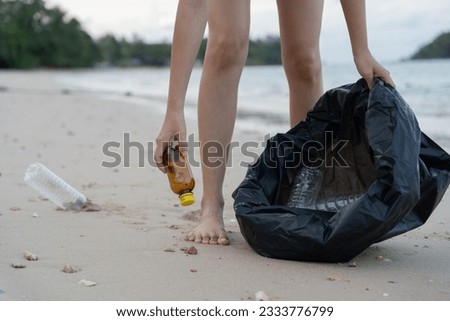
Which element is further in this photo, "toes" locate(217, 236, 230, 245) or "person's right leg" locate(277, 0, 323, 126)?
"person's right leg" locate(277, 0, 323, 126)

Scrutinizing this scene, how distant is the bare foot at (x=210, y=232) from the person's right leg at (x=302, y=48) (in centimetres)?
65

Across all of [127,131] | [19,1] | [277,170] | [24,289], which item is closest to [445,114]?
[127,131]

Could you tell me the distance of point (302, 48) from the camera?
274cm

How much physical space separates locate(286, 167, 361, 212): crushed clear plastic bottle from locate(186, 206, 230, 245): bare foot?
292 mm

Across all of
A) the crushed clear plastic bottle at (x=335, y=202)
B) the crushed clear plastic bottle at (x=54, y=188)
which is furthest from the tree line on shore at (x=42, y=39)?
the crushed clear plastic bottle at (x=335, y=202)

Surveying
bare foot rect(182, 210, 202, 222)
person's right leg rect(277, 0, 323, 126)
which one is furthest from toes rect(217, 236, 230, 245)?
person's right leg rect(277, 0, 323, 126)

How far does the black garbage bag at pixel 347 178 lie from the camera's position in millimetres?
2027

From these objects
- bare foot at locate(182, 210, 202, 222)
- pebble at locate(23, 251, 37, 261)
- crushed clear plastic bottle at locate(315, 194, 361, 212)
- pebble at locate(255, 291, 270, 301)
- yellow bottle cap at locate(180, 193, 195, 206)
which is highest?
yellow bottle cap at locate(180, 193, 195, 206)

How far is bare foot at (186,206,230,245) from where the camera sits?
2420 mm

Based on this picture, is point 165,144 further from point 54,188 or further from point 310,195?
point 54,188

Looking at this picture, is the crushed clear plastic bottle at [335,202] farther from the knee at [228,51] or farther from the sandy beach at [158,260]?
the knee at [228,51]

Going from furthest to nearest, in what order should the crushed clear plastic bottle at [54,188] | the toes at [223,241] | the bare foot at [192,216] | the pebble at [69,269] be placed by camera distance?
the crushed clear plastic bottle at [54,188], the bare foot at [192,216], the toes at [223,241], the pebble at [69,269]

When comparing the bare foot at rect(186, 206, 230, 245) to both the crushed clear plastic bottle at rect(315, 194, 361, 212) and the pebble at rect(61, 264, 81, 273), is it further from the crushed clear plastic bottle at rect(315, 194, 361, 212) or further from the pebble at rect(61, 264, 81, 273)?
the pebble at rect(61, 264, 81, 273)
